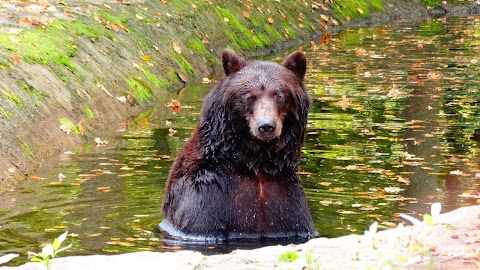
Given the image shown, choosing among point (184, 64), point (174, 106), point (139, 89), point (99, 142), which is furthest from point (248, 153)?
point (184, 64)

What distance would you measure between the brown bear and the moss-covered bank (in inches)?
139

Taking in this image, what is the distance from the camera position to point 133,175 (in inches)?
553

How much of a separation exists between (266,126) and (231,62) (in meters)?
0.99

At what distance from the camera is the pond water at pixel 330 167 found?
1145 centimetres

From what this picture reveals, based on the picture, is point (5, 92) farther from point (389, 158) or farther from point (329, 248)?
point (329, 248)

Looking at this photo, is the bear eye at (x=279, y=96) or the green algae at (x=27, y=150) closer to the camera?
the bear eye at (x=279, y=96)

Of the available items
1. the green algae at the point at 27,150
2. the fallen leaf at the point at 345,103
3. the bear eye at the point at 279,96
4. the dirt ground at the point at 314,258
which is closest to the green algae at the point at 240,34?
the fallen leaf at the point at 345,103

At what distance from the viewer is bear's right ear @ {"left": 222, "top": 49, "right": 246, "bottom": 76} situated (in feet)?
35.1

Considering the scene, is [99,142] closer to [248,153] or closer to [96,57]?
[96,57]

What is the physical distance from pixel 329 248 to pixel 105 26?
48.1 ft

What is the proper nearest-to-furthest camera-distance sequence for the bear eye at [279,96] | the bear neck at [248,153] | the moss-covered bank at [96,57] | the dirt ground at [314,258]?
1. the dirt ground at [314,258]
2. the bear eye at [279,96]
3. the bear neck at [248,153]
4. the moss-covered bank at [96,57]

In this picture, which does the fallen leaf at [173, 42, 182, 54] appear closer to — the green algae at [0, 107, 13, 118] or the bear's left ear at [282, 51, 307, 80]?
the green algae at [0, 107, 13, 118]

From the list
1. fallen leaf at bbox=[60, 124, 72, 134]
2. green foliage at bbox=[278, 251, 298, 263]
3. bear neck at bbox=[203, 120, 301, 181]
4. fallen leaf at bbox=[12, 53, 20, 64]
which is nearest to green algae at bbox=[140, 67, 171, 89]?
fallen leaf at bbox=[12, 53, 20, 64]

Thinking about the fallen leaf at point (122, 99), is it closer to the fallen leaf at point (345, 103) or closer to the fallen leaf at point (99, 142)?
the fallen leaf at point (99, 142)
